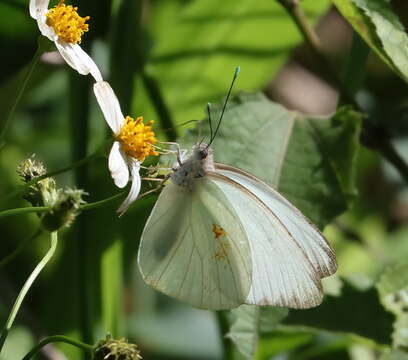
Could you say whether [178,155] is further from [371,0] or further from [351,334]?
[351,334]

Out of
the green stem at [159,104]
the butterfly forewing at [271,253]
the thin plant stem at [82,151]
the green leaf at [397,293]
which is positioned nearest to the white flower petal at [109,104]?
the butterfly forewing at [271,253]

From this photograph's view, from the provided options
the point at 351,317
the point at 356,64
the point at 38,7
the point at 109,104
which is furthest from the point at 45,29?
the point at 351,317

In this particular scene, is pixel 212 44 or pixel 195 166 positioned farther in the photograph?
pixel 212 44

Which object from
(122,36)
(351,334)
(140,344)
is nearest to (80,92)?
(122,36)

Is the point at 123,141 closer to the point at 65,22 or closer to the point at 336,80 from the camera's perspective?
the point at 65,22

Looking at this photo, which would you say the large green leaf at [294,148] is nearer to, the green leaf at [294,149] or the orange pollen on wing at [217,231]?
the green leaf at [294,149]
